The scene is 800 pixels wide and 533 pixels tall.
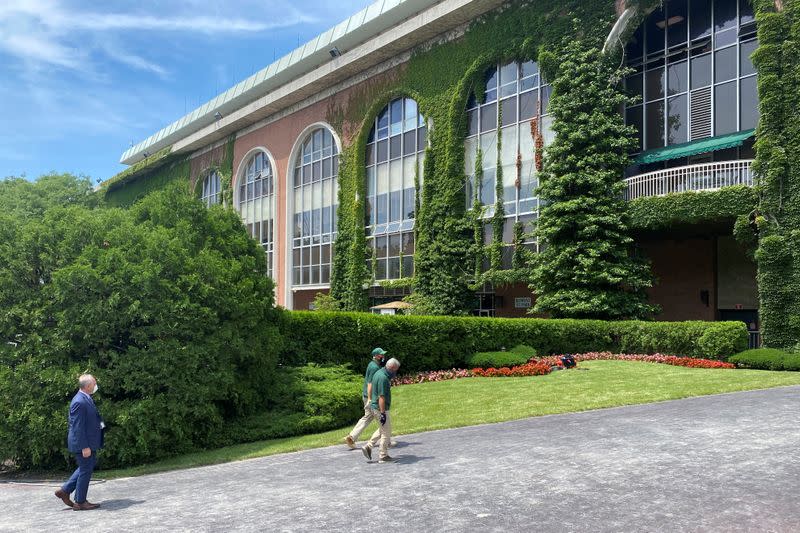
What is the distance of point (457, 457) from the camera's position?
9352 mm

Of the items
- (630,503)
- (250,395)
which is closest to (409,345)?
(250,395)

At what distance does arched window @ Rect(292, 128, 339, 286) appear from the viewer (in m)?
42.2

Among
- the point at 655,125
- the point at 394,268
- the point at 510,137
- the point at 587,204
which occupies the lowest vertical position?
the point at 394,268

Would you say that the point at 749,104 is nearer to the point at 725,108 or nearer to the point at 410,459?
the point at 725,108

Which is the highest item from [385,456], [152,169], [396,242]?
[152,169]

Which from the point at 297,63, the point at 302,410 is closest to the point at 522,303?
the point at 302,410

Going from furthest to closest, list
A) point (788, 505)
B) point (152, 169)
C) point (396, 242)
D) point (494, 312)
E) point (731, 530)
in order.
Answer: point (152, 169), point (396, 242), point (494, 312), point (788, 505), point (731, 530)

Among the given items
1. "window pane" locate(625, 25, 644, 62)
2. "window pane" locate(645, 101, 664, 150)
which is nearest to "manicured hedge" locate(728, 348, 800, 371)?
"window pane" locate(645, 101, 664, 150)

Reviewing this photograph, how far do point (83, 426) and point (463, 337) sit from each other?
13133 millimetres

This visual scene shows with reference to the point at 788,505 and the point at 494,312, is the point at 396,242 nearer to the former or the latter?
the point at 494,312

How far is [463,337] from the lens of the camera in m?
19.9

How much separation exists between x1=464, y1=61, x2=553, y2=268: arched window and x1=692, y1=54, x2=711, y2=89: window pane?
568cm

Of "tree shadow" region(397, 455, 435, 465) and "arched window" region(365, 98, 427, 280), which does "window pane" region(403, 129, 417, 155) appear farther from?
"tree shadow" region(397, 455, 435, 465)

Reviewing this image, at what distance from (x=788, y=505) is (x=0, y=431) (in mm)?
11380
